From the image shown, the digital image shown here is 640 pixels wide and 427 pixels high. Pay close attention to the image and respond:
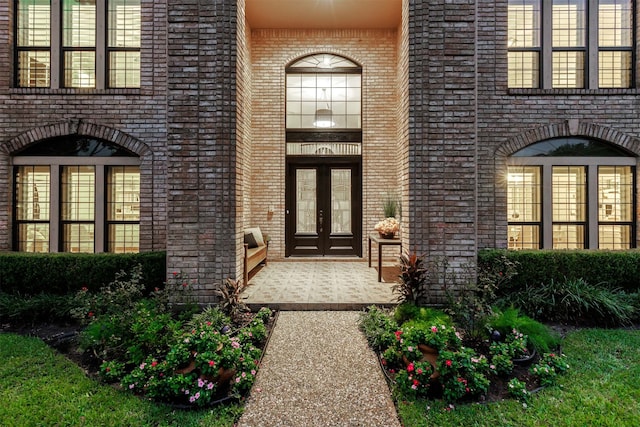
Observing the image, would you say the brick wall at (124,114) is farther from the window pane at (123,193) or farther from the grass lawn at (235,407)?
the grass lawn at (235,407)

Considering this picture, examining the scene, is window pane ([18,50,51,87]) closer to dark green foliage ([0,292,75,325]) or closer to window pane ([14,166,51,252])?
window pane ([14,166,51,252])

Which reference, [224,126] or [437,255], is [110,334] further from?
[437,255]

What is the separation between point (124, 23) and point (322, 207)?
18.8 ft

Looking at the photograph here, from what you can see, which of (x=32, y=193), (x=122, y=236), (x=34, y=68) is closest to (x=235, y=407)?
(x=122, y=236)

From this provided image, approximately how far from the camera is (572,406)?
2.88 meters

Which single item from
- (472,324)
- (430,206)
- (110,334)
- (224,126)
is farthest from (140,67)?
(472,324)

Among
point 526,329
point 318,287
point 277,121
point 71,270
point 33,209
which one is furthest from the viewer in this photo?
point 277,121

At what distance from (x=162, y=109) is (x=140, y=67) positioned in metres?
0.97

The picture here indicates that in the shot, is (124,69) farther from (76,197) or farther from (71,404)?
(71,404)

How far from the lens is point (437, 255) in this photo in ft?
15.8

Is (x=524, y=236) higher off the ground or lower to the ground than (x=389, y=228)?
lower

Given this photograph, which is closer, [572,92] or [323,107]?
[572,92]

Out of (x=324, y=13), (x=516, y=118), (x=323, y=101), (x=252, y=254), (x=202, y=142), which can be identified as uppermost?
(x=324, y=13)

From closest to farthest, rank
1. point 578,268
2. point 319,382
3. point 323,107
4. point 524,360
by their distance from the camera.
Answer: point 319,382, point 524,360, point 578,268, point 323,107
